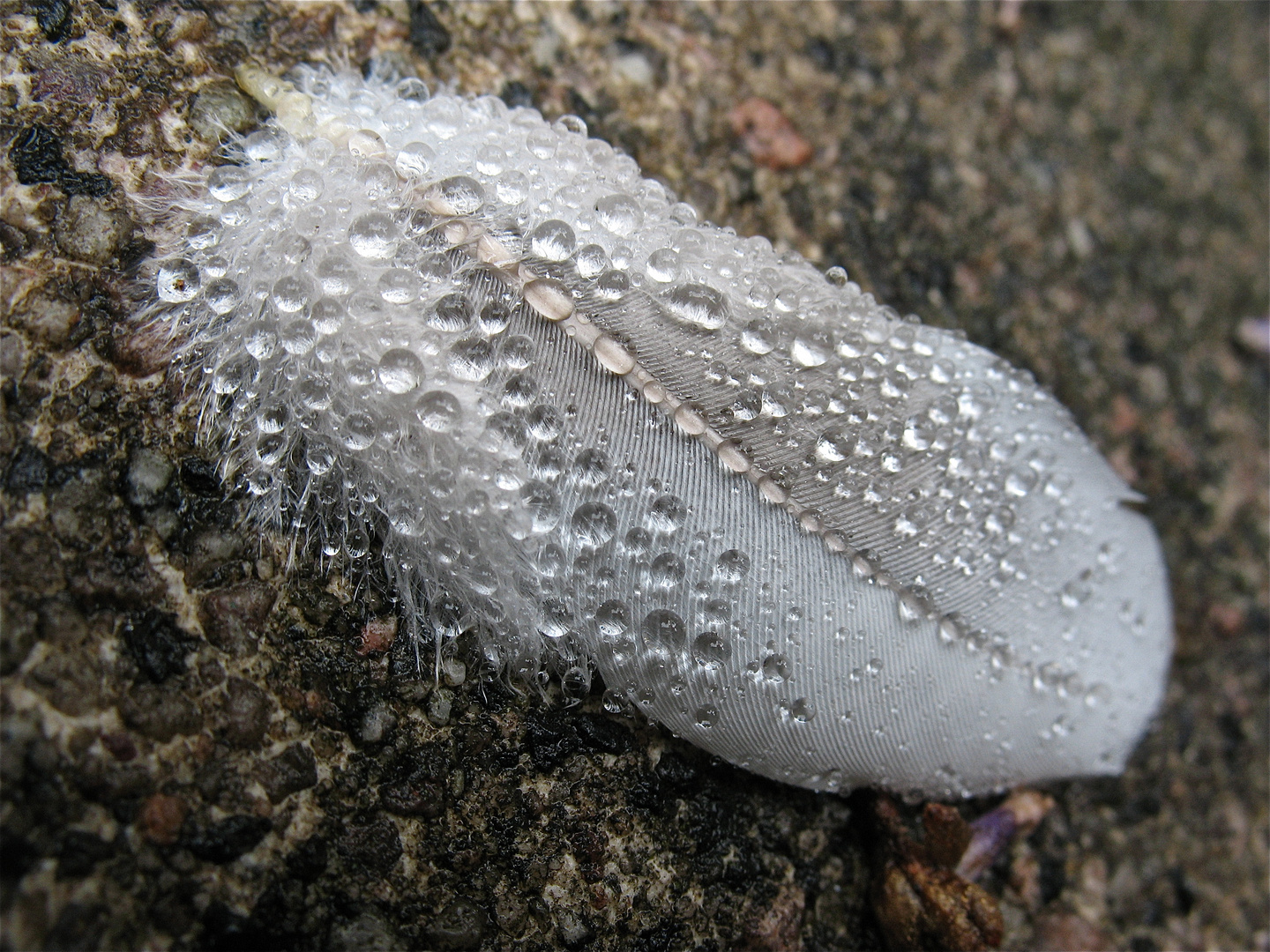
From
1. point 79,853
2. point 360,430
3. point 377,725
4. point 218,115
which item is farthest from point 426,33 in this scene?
point 79,853

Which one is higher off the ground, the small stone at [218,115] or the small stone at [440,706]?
the small stone at [218,115]

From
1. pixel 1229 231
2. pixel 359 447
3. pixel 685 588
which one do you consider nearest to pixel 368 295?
pixel 359 447

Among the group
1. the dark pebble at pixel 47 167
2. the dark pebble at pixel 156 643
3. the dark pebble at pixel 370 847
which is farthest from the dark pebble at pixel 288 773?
the dark pebble at pixel 47 167

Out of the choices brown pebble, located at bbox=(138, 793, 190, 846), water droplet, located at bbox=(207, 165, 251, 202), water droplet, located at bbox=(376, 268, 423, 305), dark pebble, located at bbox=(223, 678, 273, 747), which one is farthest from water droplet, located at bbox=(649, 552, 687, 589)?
water droplet, located at bbox=(207, 165, 251, 202)

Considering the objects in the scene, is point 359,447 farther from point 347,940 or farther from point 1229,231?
point 1229,231

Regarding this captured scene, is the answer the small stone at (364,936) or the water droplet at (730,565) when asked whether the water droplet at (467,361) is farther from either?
the small stone at (364,936)

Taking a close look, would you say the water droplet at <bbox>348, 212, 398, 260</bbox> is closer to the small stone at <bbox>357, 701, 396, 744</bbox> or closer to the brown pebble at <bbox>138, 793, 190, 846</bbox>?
the small stone at <bbox>357, 701, 396, 744</bbox>

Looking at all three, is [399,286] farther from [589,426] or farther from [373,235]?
[589,426]
